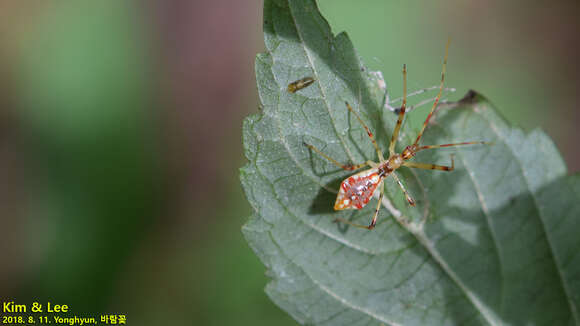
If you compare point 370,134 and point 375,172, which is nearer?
point 370,134

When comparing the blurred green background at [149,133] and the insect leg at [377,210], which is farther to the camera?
the blurred green background at [149,133]

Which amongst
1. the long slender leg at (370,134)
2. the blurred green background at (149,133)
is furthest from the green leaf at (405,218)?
the blurred green background at (149,133)

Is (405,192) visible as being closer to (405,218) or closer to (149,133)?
(405,218)

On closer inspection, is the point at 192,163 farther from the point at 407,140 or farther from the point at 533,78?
the point at 533,78

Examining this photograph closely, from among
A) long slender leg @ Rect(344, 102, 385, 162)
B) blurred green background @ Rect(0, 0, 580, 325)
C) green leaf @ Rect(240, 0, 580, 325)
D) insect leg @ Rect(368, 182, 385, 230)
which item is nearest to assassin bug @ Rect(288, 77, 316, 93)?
green leaf @ Rect(240, 0, 580, 325)

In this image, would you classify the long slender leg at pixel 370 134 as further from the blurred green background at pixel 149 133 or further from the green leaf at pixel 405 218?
the blurred green background at pixel 149 133

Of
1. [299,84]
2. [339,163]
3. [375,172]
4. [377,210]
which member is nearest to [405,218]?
[377,210]

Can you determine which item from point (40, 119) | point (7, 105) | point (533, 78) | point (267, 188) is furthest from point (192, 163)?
point (533, 78)
